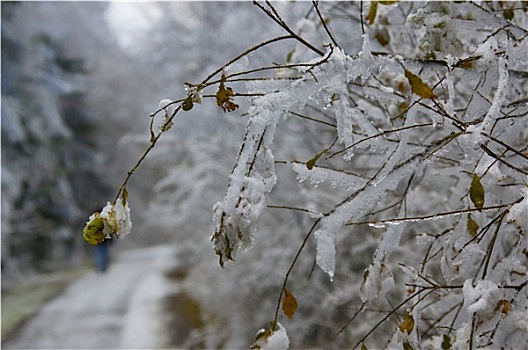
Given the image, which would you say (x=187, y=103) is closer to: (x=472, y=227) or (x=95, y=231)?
(x=95, y=231)

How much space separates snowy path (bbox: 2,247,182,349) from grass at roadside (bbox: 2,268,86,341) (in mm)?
190

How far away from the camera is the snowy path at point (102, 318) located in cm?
Answer: 780

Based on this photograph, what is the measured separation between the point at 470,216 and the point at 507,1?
36.9 inches

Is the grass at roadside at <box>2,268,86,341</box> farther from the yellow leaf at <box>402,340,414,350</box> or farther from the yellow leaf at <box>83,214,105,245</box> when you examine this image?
the yellow leaf at <box>402,340,414,350</box>

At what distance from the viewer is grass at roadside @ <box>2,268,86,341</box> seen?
948cm

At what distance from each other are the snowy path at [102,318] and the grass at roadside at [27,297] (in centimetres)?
19

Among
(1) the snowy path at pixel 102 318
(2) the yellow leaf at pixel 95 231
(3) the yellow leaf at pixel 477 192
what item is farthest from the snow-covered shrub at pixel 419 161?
(1) the snowy path at pixel 102 318

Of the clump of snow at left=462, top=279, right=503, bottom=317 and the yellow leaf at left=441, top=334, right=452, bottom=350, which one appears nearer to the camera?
the clump of snow at left=462, top=279, right=503, bottom=317

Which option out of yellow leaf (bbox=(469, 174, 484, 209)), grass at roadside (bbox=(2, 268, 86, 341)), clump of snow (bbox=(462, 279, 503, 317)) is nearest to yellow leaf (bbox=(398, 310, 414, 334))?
clump of snow (bbox=(462, 279, 503, 317))

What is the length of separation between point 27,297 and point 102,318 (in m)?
3.58

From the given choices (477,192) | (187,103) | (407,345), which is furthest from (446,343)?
(187,103)

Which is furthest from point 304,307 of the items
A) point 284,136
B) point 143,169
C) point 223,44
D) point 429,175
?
point 143,169

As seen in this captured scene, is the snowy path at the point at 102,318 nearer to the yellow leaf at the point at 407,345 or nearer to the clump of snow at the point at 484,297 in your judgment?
the yellow leaf at the point at 407,345

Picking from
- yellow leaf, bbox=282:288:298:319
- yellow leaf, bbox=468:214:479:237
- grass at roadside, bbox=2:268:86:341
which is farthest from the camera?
grass at roadside, bbox=2:268:86:341
